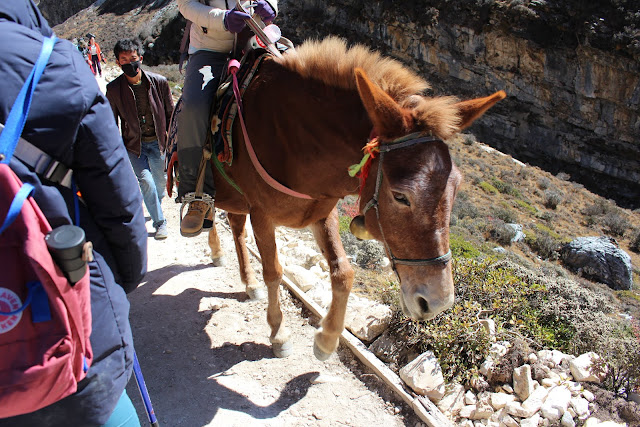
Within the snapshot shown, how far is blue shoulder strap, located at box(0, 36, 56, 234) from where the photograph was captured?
125cm

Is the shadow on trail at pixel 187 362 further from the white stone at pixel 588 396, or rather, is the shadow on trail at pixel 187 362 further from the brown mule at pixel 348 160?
the white stone at pixel 588 396

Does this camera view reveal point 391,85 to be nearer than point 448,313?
Yes

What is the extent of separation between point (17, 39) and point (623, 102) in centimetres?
4397

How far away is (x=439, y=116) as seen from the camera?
7.38 ft

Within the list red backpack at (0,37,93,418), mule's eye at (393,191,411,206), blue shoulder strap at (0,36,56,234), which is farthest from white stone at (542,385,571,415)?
blue shoulder strap at (0,36,56,234)

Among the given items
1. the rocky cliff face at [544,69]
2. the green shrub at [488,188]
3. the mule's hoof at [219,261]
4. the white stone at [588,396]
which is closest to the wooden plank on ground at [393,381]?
the white stone at [588,396]

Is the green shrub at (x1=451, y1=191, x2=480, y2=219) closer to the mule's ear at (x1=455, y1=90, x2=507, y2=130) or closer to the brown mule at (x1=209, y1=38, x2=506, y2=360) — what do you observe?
the brown mule at (x1=209, y1=38, x2=506, y2=360)

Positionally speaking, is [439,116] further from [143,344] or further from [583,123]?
[583,123]

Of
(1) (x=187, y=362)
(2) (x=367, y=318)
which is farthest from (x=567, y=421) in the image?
(1) (x=187, y=362)

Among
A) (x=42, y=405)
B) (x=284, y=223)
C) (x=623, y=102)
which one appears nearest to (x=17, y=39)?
(x=42, y=405)

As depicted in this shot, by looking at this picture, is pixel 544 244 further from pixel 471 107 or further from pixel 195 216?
pixel 471 107

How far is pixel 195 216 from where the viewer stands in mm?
4031

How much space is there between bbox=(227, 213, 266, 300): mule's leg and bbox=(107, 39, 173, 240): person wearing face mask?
70.1 inches

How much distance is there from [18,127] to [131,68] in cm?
460
